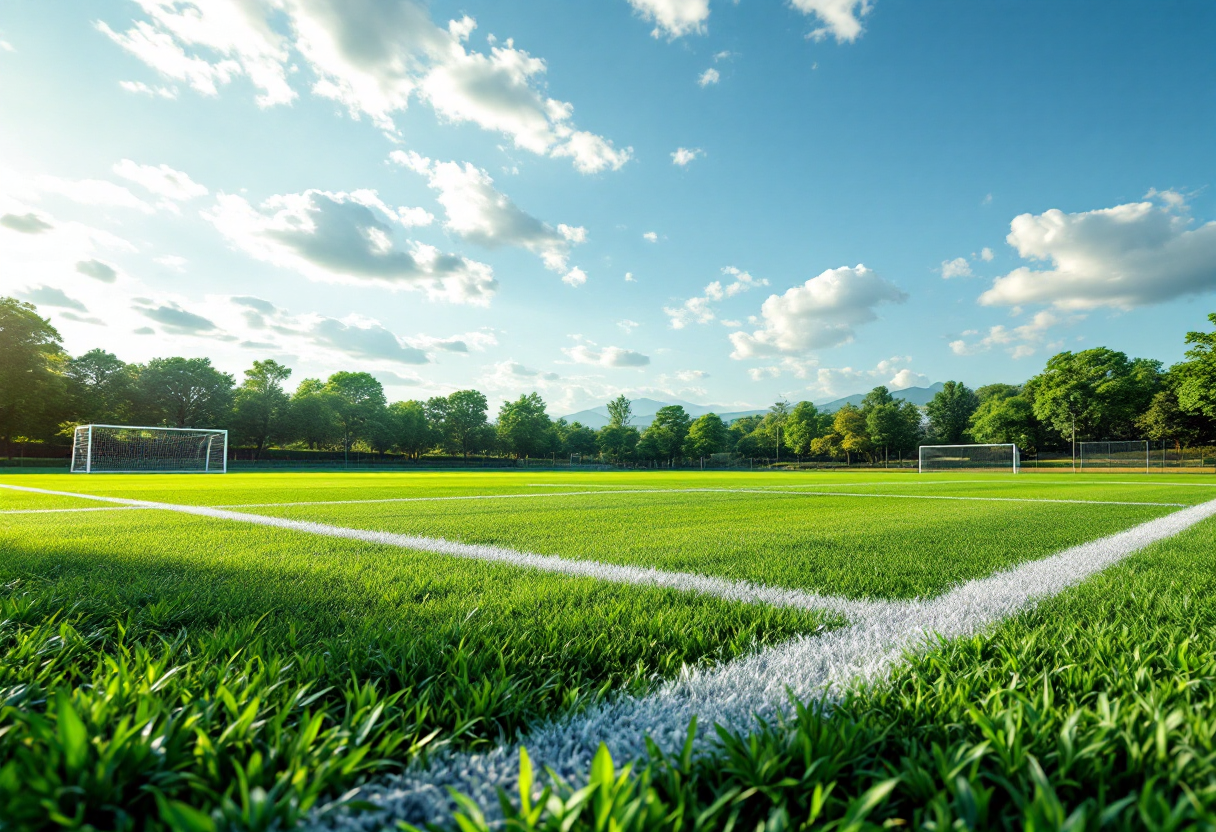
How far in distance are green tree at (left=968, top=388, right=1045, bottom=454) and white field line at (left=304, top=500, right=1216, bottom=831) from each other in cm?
6685

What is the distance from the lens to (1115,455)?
135 ft

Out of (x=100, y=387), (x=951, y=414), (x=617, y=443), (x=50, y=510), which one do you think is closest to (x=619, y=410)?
(x=617, y=443)

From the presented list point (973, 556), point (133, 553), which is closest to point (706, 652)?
point (973, 556)

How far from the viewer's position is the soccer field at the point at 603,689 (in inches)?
37.8

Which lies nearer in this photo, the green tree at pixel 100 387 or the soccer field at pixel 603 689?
the soccer field at pixel 603 689

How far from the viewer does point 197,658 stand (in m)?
1.64

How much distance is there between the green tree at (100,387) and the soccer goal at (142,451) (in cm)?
1008

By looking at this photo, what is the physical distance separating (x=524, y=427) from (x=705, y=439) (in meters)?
26.6

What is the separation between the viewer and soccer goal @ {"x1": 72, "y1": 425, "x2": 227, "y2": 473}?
98.0ft

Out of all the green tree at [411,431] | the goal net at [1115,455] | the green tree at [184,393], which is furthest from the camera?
the green tree at [411,431]

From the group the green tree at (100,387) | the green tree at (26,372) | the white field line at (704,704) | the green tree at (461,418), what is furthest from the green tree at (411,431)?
the white field line at (704,704)

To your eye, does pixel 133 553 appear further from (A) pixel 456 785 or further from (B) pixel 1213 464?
(B) pixel 1213 464

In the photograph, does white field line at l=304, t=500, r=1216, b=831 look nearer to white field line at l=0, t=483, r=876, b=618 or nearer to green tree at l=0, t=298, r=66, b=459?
white field line at l=0, t=483, r=876, b=618

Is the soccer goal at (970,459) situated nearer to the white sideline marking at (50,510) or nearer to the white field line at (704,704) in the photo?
the white field line at (704,704)
